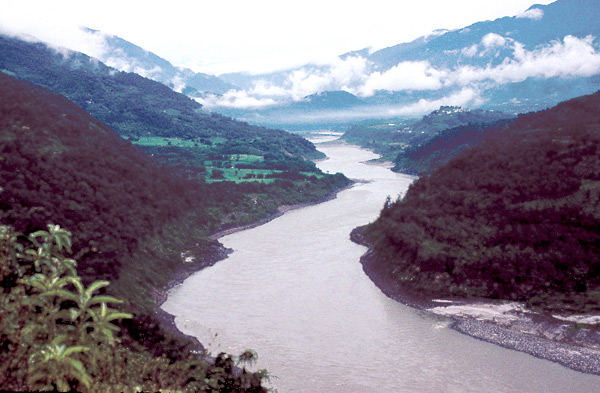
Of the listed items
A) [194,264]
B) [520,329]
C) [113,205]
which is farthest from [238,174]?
[520,329]

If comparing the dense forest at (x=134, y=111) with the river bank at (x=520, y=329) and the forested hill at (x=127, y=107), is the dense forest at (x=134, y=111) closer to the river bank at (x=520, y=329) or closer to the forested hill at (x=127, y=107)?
the forested hill at (x=127, y=107)

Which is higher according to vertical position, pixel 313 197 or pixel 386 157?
pixel 386 157

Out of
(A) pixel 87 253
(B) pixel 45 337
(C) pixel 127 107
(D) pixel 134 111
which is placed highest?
(C) pixel 127 107

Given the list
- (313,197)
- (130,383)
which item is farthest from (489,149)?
(130,383)

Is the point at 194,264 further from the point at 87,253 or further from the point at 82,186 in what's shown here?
the point at 87,253

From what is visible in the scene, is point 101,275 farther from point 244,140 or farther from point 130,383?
point 244,140
